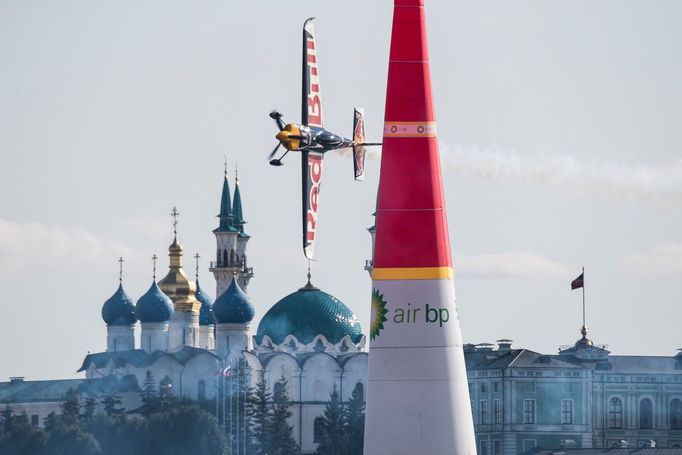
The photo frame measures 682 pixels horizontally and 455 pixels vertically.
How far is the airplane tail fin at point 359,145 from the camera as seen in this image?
43438 mm

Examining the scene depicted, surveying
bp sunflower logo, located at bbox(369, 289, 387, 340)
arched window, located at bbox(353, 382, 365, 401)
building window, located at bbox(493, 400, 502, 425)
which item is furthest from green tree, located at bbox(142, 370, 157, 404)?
bp sunflower logo, located at bbox(369, 289, 387, 340)

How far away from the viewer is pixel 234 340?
142625 mm

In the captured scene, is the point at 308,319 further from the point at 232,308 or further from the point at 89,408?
the point at 89,408

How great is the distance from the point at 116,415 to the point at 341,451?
16324 millimetres

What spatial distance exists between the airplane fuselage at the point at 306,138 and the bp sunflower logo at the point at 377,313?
17.5 ft

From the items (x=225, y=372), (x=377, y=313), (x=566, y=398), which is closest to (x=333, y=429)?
(x=225, y=372)

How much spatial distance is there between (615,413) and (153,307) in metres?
44.4

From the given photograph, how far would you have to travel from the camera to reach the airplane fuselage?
4184cm

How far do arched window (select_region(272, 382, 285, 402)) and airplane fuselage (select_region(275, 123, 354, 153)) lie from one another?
89801mm

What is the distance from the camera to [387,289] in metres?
37.1

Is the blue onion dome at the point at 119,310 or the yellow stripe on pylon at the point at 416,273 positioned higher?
the blue onion dome at the point at 119,310

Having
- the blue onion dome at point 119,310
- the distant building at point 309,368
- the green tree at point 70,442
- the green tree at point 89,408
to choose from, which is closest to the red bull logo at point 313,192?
the distant building at point 309,368

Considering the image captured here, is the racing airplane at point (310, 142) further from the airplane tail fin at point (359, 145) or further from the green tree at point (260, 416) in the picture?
the green tree at point (260, 416)

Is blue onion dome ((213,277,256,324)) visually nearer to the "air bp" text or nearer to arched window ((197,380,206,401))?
arched window ((197,380,206,401))
